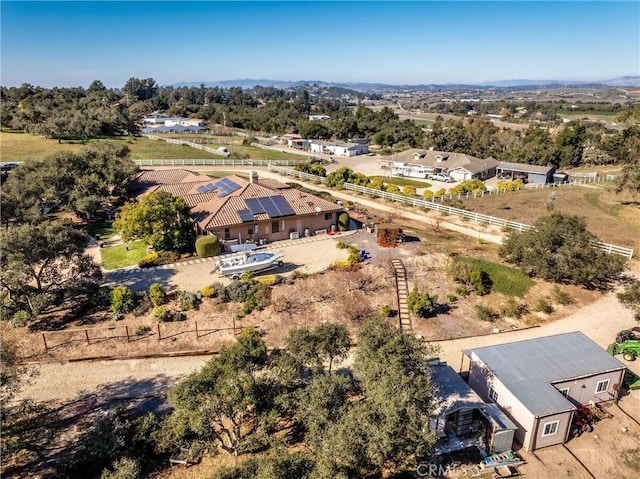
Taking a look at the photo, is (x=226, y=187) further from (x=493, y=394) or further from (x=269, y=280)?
(x=493, y=394)

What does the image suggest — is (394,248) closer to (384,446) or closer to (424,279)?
(424,279)

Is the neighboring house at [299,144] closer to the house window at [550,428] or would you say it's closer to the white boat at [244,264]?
the white boat at [244,264]

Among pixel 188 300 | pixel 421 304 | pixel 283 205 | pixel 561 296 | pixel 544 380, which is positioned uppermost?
pixel 283 205

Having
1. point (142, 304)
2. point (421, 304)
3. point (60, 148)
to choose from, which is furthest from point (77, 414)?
point (60, 148)

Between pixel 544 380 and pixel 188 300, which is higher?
pixel 188 300

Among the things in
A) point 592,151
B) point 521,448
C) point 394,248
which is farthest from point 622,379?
point 592,151

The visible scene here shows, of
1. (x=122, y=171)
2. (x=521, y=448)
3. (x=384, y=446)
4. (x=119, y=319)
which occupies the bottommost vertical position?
(x=521, y=448)
